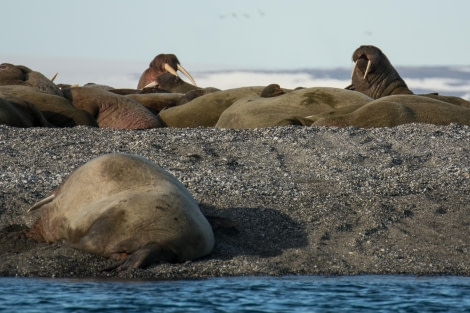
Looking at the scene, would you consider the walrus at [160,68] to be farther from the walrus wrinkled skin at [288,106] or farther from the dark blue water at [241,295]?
the dark blue water at [241,295]

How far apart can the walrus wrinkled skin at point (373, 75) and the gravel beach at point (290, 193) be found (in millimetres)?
6291

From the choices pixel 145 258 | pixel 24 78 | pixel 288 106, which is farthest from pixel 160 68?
pixel 145 258

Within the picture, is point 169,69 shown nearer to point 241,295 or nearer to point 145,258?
point 145,258

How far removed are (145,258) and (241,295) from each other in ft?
3.26

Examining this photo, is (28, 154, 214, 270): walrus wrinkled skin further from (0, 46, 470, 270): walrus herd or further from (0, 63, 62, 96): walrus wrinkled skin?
(0, 63, 62, 96): walrus wrinkled skin

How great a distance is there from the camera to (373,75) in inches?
798

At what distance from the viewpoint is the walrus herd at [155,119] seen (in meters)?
8.08

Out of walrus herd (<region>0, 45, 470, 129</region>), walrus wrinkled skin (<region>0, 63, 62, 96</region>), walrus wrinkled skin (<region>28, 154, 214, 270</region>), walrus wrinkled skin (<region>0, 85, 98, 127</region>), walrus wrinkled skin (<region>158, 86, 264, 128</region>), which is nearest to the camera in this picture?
walrus wrinkled skin (<region>28, 154, 214, 270</region>)

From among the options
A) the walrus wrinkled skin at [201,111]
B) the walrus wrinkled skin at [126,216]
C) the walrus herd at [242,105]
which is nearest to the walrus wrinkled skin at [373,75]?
the walrus herd at [242,105]

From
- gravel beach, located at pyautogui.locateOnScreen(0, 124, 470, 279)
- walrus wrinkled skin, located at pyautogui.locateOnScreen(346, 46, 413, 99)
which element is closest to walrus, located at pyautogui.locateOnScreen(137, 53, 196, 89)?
walrus wrinkled skin, located at pyautogui.locateOnScreen(346, 46, 413, 99)

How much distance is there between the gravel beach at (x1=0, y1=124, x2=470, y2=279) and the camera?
8.34 m

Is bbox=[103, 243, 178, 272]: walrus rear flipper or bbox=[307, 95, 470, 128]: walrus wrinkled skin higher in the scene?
bbox=[307, 95, 470, 128]: walrus wrinkled skin

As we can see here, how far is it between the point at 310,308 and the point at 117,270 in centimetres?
169

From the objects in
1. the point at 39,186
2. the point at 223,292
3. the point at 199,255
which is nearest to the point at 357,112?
the point at 39,186
